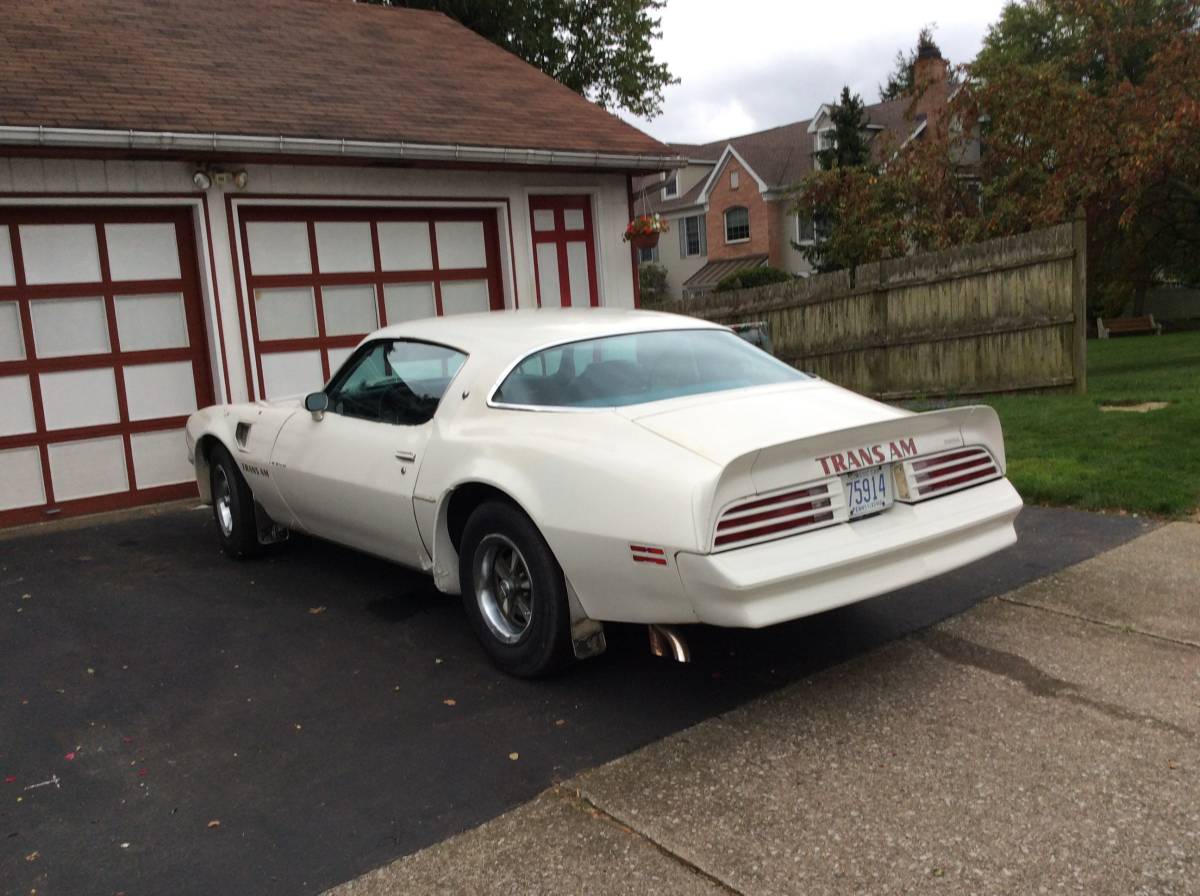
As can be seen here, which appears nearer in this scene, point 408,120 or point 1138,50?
point 408,120

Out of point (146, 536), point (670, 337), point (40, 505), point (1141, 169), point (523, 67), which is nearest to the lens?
point (670, 337)

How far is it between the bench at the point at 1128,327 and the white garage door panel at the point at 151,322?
26.8 metres

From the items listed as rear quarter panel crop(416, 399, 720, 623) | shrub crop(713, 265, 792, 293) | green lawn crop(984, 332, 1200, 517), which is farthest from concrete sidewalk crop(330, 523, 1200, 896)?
shrub crop(713, 265, 792, 293)

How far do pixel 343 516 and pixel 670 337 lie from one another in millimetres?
1862

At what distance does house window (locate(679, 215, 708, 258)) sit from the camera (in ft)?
134

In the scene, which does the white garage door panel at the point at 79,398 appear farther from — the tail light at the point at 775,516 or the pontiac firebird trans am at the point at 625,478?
the tail light at the point at 775,516

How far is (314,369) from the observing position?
9555mm

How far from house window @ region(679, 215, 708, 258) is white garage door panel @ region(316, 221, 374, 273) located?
32.0 metres

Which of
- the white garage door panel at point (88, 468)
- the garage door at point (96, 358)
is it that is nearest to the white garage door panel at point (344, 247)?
the garage door at point (96, 358)

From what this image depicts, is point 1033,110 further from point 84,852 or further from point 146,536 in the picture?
point 84,852

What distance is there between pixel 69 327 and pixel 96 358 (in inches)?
12.2

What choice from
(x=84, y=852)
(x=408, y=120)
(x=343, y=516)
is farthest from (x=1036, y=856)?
(x=408, y=120)

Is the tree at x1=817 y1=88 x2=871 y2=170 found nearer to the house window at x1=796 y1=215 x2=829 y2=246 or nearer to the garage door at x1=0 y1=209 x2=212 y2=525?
the house window at x1=796 y1=215 x2=829 y2=246

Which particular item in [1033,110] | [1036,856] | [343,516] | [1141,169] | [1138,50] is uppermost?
[1138,50]
